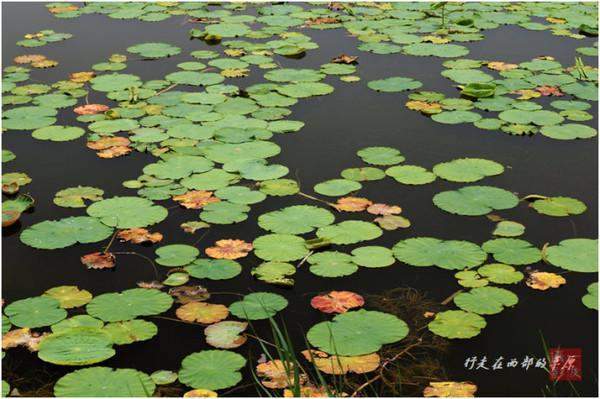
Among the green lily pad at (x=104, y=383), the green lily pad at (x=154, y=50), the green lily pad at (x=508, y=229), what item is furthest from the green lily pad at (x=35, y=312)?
the green lily pad at (x=154, y=50)

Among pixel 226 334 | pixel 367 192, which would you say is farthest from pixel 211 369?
pixel 367 192

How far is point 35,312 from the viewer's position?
12.3 feet

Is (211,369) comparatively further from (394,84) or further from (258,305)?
(394,84)

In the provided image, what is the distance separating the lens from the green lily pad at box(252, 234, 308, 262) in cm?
421

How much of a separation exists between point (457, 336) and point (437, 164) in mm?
1849

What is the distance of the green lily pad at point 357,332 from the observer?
350 cm

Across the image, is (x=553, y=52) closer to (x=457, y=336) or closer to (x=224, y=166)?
(x=224, y=166)

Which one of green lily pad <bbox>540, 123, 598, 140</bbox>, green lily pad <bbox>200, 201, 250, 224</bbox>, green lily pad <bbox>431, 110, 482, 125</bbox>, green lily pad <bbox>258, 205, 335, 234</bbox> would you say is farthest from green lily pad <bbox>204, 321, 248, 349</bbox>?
green lily pad <bbox>540, 123, 598, 140</bbox>

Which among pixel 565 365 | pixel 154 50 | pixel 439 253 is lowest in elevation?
pixel 565 365

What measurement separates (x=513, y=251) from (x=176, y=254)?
1.67 meters

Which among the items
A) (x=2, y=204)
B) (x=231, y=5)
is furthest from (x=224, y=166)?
(x=231, y=5)

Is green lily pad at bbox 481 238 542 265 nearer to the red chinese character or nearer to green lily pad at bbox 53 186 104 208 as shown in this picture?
the red chinese character

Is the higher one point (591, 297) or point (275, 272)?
point (275, 272)

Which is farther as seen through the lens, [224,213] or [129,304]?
[224,213]
